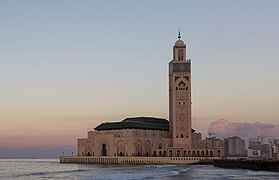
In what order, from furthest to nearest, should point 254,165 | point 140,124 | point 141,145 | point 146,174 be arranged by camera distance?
point 140,124, point 141,145, point 254,165, point 146,174

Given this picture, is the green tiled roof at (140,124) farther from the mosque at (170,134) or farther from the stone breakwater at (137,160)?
the stone breakwater at (137,160)

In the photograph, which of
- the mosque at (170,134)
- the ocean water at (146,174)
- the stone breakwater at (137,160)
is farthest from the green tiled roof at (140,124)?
the ocean water at (146,174)

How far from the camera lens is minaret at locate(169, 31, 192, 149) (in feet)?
531

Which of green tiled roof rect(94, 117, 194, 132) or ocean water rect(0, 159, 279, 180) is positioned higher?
green tiled roof rect(94, 117, 194, 132)

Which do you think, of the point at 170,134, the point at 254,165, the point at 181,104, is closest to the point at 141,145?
the point at 170,134

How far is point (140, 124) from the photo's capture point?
167625 millimetres

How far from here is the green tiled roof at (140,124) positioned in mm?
165375

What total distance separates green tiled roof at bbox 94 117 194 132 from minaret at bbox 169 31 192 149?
8.17 metres

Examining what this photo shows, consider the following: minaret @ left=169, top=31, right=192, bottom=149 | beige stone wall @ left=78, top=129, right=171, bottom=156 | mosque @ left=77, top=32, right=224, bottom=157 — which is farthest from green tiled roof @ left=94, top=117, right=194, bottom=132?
minaret @ left=169, top=31, right=192, bottom=149

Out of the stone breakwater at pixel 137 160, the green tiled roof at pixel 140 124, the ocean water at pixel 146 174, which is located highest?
the green tiled roof at pixel 140 124

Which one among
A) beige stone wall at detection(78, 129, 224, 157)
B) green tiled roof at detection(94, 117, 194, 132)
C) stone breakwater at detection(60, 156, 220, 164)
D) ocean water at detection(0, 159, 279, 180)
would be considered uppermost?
green tiled roof at detection(94, 117, 194, 132)

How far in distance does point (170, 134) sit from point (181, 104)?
11.6 m

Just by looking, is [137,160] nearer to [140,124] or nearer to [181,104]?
[140,124]

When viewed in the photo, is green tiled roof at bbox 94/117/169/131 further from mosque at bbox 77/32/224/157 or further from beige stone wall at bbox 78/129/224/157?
beige stone wall at bbox 78/129/224/157
